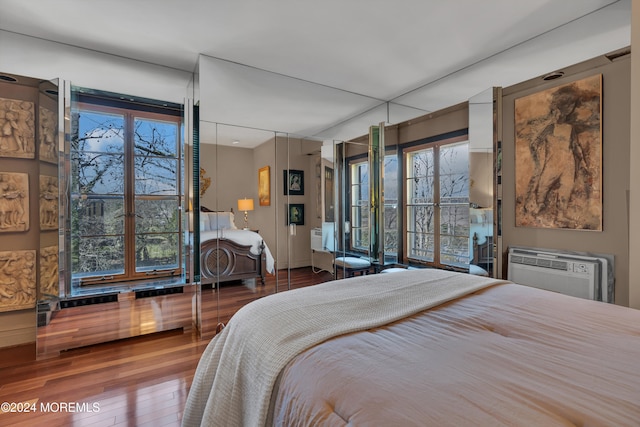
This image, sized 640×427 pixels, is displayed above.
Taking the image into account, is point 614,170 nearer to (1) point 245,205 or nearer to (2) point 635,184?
(2) point 635,184

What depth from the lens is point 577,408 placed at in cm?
68

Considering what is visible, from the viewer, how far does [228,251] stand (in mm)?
3053

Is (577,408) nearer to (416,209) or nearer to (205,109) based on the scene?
(205,109)

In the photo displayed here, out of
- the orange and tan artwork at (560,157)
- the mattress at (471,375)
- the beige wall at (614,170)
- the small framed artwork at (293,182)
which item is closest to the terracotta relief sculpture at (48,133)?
the small framed artwork at (293,182)

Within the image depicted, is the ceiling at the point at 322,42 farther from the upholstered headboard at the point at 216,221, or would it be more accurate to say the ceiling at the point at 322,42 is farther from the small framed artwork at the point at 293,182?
the upholstered headboard at the point at 216,221

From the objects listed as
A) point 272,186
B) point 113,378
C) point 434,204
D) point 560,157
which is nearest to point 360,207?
point 434,204

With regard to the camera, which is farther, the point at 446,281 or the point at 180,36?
the point at 180,36

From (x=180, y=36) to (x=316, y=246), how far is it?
2.43 meters

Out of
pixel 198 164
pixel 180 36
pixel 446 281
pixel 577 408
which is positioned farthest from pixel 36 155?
pixel 577 408

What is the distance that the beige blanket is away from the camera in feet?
3.30

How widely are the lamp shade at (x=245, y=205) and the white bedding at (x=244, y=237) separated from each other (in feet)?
0.75

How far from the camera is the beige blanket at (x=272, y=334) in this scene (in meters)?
1.00

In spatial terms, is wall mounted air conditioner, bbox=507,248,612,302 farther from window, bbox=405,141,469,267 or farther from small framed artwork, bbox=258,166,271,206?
small framed artwork, bbox=258,166,271,206

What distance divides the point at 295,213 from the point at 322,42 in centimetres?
171
